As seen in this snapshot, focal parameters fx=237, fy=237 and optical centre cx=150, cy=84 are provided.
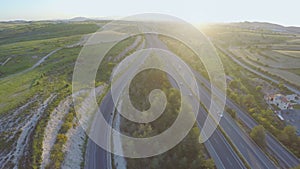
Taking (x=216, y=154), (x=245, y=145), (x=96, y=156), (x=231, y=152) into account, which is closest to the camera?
(x=216, y=154)

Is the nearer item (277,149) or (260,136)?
(277,149)

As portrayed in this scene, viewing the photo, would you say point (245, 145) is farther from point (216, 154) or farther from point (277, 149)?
point (216, 154)

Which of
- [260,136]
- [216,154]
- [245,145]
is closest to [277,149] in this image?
[260,136]

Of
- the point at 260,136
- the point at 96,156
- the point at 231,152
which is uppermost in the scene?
the point at 260,136

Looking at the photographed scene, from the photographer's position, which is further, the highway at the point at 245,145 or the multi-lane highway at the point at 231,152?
the multi-lane highway at the point at 231,152

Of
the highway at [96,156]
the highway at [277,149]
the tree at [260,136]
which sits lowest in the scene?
the highway at [96,156]

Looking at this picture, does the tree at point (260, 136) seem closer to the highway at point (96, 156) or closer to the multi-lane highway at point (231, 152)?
the multi-lane highway at point (231, 152)

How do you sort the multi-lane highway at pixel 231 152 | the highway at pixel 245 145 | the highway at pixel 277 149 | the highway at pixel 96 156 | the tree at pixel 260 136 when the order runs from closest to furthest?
1. the highway at pixel 245 145
2. the multi-lane highway at pixel 231 152
3. the highway at pixel 96 156
4. the highway at pixel 277 149
5. the tree at pixel 260 136

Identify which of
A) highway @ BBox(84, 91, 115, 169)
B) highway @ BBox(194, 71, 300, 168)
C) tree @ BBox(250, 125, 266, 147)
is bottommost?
highway @ BBox(84, 91, 115, 169)

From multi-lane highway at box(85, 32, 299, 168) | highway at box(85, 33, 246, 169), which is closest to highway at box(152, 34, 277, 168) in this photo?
multi-lane highway at box(85, 32, 299, 168)

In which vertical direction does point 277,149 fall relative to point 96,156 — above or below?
above

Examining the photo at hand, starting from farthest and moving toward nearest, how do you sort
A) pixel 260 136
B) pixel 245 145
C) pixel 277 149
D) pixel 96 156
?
pixel 260 136, pixel 245 145, pixel 277 149, pixel 96 156

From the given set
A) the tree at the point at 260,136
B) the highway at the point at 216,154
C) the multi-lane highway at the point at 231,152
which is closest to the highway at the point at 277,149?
the multi-lane highway at the point at 231,152

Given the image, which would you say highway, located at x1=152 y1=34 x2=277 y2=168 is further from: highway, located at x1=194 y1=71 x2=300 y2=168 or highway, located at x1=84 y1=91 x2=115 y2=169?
highway, located at x1=84 y1=91 x2=115 y2=169
